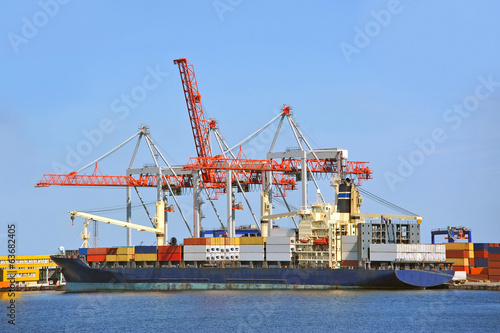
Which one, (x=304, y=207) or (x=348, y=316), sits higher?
(x=304, y=207)

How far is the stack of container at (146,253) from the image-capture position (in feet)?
288

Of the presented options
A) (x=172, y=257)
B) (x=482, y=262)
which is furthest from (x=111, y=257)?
(x=482, y=262)

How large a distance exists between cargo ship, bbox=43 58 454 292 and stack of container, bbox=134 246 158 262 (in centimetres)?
13

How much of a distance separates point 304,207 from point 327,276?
31.7ft

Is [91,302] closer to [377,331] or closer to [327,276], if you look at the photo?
[327,276]

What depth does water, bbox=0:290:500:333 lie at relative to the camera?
5750 cm

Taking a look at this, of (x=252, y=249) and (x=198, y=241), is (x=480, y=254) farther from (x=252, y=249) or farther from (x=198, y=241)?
(x=198, y=241)

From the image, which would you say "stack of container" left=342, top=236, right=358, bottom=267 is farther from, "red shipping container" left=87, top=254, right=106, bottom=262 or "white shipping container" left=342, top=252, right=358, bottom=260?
"red shipping container" left=87, top=254, right=106, bottom=262

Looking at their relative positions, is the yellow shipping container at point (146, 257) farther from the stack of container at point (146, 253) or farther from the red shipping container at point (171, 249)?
the red shipping container at point (171, 249)

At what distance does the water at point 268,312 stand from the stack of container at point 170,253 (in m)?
4.91

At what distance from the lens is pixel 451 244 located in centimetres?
9275

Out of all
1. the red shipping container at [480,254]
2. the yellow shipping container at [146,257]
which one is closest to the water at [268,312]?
the yellow shipping container at [146,257]

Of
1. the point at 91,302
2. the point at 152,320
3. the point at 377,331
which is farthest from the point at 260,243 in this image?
the point at 377,331

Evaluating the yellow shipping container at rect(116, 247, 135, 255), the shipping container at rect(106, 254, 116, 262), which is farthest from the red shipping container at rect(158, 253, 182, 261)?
the shipping container at rect(106, 254, 116, 262)
